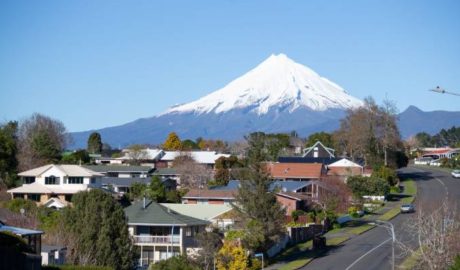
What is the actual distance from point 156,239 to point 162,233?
1131mm

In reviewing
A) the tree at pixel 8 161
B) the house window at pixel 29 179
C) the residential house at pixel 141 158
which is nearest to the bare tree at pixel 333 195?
the house window at pixel 29 179

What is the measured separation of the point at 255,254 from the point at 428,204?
28.6 metres

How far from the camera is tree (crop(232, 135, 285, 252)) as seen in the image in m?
58.5

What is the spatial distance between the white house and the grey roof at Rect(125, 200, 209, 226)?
15.1 metres

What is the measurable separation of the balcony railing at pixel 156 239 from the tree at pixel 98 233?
8.20 metres

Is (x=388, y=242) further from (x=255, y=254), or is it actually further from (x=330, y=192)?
(x=330, y=192)

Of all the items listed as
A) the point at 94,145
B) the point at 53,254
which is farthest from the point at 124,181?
the point at 94,145

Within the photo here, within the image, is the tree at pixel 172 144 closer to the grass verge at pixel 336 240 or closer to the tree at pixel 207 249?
the grass verge at pixel 336 240

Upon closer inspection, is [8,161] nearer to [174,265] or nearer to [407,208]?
[407,208]

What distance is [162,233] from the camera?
60.1m

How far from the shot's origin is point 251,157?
62.4 meters

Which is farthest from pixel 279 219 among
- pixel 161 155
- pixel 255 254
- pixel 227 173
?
pixel 161 155

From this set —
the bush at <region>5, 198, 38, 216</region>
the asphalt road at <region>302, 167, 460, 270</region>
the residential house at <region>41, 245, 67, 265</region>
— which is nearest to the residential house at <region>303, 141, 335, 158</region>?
the asphalt road at <region>302, 167, 460, 270</region>

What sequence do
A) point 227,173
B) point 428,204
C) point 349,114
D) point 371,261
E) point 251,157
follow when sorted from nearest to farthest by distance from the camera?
point 371,261, point 251,157, point 428,204, point 227,173, point 349,114
